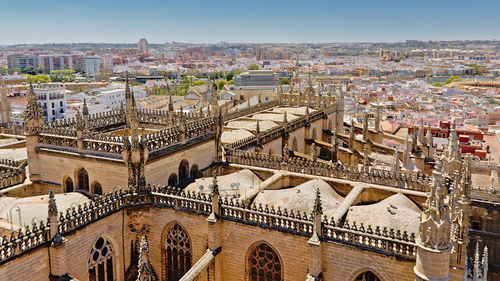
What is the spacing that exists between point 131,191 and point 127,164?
1.33 m

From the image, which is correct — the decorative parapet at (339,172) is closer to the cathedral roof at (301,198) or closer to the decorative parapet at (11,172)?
the cathedral roof at (301,198)

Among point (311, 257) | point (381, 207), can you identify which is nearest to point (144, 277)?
point (311, 257)

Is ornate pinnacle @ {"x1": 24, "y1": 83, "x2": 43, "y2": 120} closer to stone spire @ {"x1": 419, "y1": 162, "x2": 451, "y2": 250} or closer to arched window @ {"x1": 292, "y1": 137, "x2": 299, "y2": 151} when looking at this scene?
stone spire @ {"x1": 419, "y1": 162, "x2": 451, "y2": 250}

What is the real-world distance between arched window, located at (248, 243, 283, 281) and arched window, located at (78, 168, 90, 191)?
968cm

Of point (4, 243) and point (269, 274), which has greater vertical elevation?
point (4, 243)

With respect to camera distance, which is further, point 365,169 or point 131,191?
point 365,169

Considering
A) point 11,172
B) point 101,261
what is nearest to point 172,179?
point 101,261

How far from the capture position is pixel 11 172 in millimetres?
24906

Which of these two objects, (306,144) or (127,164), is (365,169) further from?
(306,144)

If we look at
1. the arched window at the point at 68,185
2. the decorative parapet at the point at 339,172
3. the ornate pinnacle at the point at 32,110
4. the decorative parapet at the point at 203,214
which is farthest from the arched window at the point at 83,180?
the decorative parapet at the point at 339,172

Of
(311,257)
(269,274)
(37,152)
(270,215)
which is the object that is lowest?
(269,274)

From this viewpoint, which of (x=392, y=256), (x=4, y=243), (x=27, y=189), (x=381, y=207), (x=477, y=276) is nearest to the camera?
(x=4, y=243)

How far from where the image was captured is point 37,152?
24.3 meters

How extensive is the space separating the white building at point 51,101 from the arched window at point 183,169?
104825 millimetres
